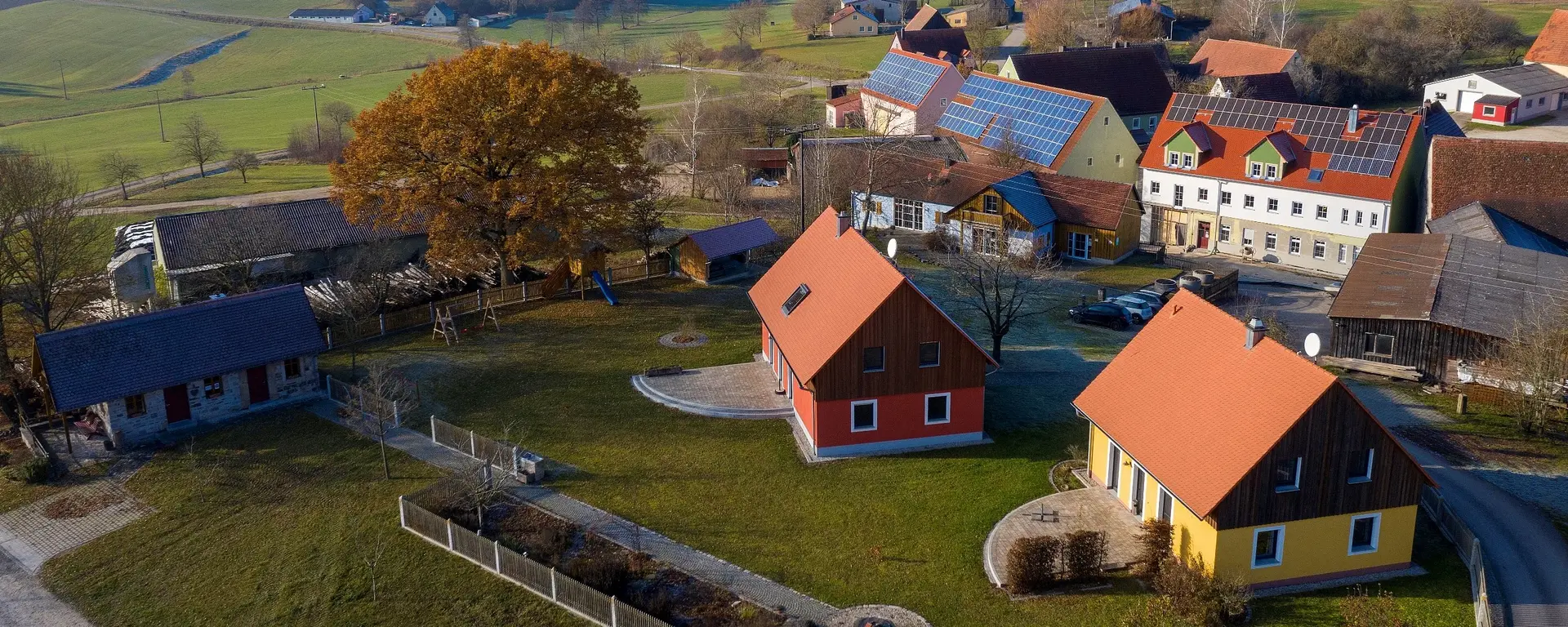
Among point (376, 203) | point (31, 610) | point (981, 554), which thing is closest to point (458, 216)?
point (376, 203)

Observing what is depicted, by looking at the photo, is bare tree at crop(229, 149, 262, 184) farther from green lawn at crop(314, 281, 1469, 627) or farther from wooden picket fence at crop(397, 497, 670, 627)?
wooden picket fence at crop(397, 497, 670, 627)

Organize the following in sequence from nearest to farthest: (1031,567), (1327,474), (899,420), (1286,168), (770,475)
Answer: (1327,474)
(1031,567)
(770,475)
(899,420)
(1286,168)

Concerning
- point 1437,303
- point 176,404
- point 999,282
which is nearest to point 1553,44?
point 1437,303

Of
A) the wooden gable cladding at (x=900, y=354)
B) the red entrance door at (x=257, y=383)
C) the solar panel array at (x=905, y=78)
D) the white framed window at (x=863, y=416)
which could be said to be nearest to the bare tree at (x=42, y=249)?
the red entrance door at (x=257, y=383)

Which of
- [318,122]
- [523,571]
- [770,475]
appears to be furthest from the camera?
[318,122]

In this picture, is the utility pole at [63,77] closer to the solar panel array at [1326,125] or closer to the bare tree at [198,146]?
the bare tree at [198,146]

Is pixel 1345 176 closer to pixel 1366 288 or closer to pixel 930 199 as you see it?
pixel 1366 288

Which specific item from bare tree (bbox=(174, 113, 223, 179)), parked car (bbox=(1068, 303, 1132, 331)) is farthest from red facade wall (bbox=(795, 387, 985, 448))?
bare tree (bbox=(174, 113, 223, 179))

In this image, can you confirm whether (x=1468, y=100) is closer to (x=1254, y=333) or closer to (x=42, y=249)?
(x=1254, y=333)
